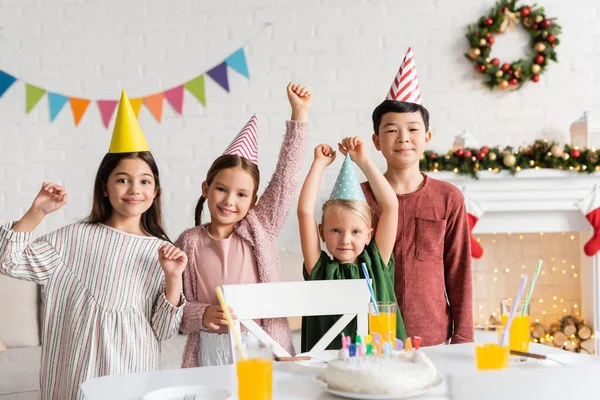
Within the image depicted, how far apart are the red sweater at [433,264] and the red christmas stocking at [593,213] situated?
1.50m

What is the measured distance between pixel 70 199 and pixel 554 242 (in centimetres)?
250

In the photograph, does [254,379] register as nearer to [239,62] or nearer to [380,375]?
[380,375]

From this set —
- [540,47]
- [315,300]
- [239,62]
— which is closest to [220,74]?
[239,62]

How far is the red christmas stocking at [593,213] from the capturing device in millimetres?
3328

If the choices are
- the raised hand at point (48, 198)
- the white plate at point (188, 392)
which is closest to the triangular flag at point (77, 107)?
the raised hand at point (48, 198)

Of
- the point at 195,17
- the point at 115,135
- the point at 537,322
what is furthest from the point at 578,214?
the point at 115,135

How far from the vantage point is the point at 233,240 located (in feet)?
6.42

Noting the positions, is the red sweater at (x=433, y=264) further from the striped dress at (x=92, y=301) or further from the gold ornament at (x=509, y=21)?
the gold ornament at (x=509, y=21)

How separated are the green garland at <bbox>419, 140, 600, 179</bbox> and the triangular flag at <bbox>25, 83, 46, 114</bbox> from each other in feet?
6.39

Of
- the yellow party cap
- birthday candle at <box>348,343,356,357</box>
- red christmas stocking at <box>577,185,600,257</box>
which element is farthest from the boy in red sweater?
red christmas stocking at <box>577,185,600,257</box>

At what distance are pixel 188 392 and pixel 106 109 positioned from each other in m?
2.76

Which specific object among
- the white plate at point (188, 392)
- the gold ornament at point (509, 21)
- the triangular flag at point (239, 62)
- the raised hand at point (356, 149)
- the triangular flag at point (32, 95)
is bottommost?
the white plate at point (188, 392)

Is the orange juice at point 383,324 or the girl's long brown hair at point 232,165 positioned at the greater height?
the girl's long brown hair at point 232,165

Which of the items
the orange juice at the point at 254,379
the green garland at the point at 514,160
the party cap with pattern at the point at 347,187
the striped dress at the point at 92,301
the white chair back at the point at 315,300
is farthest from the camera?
the green garland at the point at 514,160
